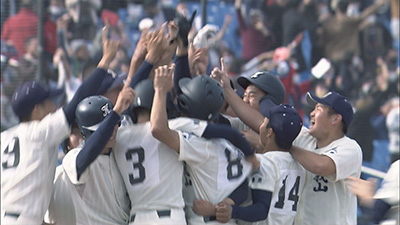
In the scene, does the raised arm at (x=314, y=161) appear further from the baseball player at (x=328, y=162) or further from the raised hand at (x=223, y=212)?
the raised hand at (x=223, y=212)

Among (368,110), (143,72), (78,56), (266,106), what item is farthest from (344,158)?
(368,110)

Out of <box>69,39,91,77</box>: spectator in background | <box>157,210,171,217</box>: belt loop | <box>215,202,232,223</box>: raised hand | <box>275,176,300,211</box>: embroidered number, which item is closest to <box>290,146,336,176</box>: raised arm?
<box>275,176,300,211</box>: embroidered number

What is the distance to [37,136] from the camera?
418 centimetres

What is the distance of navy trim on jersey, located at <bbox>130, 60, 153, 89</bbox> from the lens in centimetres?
462

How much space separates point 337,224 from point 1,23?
6.13 meters

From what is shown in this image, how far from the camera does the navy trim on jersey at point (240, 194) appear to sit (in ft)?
14.0

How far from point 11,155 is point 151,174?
0.84 metres

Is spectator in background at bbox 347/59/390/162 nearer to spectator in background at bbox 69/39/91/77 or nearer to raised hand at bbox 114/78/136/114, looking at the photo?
spectator in background at bbox 69/39/91/77

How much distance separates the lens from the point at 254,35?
9961mm

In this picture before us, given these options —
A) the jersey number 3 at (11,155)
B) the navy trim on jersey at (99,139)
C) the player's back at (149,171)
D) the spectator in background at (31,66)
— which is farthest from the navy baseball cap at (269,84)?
the spectator in background at (31,66)

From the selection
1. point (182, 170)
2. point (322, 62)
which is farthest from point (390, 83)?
point (182, 170)

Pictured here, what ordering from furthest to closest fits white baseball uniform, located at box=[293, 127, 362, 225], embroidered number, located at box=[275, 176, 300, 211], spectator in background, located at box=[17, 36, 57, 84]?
spectator in background, located at box=[17, 36, 57, 84], white baseball uniform, located at box=[293, 127, 362, 225], embroidered number, located at box=[275, 176, 300, 211]

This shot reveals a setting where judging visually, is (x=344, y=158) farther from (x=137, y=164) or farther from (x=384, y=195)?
(x=137, y=164)

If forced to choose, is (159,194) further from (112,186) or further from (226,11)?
(226,11)
